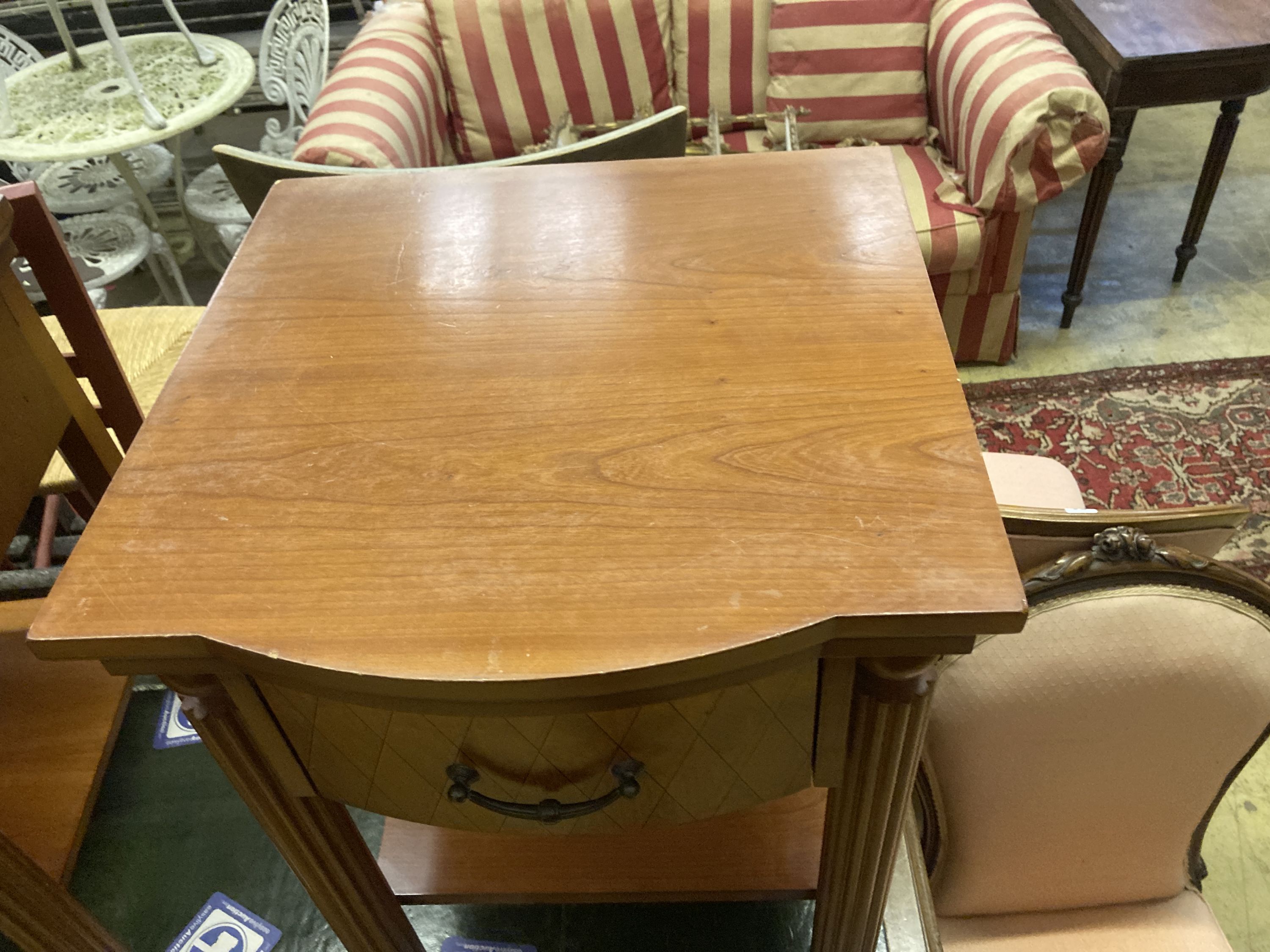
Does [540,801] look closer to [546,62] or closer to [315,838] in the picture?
[315,838]

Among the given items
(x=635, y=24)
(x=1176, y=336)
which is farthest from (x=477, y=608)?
(x=1176, y=336)

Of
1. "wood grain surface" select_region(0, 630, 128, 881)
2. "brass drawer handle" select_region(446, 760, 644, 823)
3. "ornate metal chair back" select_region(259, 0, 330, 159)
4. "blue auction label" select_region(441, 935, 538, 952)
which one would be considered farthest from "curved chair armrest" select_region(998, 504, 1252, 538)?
"ornate metal chair back" select_region(259, 0, 330, 159)

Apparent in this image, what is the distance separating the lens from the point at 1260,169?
2.58 metres

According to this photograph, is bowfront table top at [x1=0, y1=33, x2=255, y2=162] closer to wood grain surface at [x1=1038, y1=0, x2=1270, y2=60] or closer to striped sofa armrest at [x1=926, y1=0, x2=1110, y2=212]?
striped sofa armrest at [x1=926, y1=0, x2=1110, y2=212]

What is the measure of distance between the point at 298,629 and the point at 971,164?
169cm

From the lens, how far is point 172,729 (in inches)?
46.4

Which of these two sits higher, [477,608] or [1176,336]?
[477,608]

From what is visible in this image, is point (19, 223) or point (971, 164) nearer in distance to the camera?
point (19, 223)

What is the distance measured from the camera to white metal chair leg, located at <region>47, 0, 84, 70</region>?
1971 millimetres

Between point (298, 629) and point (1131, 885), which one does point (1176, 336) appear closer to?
point (1131, 885)

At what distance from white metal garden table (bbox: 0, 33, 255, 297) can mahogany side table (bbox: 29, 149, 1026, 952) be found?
1.35 m

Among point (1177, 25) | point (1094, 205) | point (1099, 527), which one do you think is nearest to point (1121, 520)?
point (1099, 527)

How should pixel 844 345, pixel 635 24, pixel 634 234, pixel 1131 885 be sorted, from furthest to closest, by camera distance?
pixel 635 24
pixel 1131 885
pixel 634 234
pixel 844 345

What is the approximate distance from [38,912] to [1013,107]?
1.81 metres
